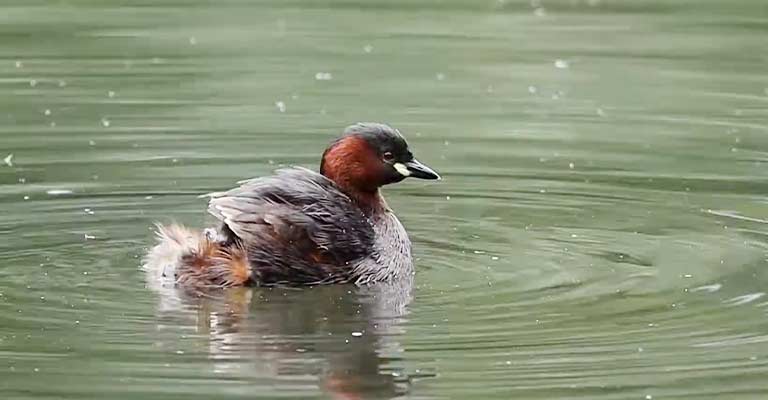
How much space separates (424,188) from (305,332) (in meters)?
3.44

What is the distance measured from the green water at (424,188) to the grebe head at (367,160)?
1.52 feet

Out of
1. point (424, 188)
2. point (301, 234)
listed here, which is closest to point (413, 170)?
point (301, 234)

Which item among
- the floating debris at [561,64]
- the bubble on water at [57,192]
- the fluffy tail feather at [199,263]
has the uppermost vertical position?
the fluffy tail feather at [199,263]

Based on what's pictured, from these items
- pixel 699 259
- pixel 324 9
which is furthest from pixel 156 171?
pixel 324 9

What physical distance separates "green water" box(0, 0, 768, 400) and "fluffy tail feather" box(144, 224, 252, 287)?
0.11 m

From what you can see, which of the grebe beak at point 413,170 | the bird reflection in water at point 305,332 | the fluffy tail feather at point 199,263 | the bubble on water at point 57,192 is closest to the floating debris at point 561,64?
the bubble on water at point 57,192

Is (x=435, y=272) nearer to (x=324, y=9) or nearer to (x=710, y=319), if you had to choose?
(x=710, y=319)

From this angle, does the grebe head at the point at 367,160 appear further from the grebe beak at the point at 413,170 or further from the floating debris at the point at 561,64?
the floating debris at the point at 561,64

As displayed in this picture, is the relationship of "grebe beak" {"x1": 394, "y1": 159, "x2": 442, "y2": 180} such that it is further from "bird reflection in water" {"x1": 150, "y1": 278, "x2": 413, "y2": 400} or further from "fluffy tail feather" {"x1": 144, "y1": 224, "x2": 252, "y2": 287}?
"fluffy tail feather" {"x1": 144, "y1": 224, "x2": 252, "y2": 287}

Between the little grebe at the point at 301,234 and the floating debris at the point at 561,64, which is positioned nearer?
the little grebe at the point at 301,234

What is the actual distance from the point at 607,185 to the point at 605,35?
5.74 metres

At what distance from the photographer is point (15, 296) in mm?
8141

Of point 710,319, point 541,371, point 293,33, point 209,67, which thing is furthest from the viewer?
point 293,33

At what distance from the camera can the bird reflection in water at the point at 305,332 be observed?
22.7 ft
